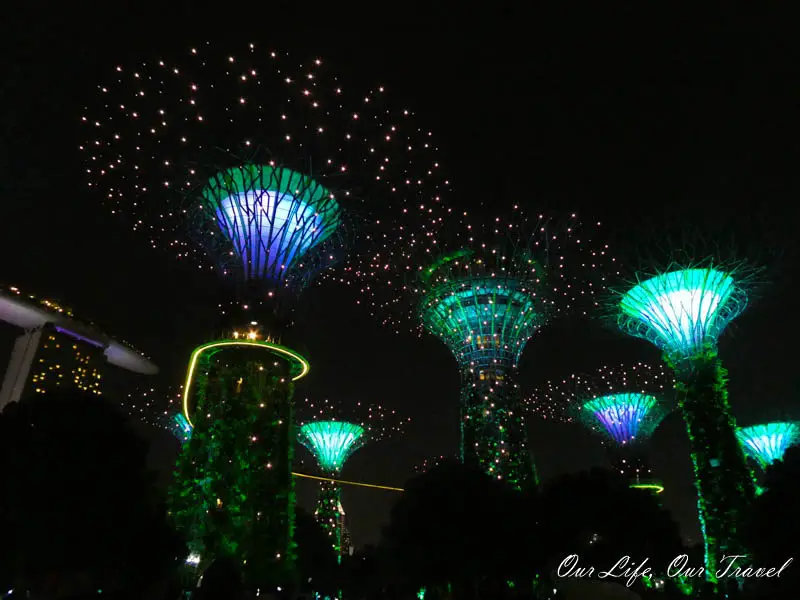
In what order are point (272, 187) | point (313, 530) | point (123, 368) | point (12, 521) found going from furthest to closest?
point (123, 368) → point (313, 530) → point (272, 187) → point (12, 521)

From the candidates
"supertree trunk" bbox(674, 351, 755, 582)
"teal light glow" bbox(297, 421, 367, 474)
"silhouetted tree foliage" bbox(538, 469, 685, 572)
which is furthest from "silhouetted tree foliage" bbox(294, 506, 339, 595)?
"supertree trunk" bbox(674, 351, 755, 582)

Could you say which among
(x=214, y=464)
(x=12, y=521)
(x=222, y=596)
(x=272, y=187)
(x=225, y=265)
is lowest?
(x=222, y=596)

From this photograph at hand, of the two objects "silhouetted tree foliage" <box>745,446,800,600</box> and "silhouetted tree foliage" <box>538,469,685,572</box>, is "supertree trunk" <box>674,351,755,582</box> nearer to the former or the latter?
"silhouetted tree foliage" <box>745,446,800,600</box>

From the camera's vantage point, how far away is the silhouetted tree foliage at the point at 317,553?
45.7m

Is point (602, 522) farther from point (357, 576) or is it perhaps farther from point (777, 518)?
point (357, 576)

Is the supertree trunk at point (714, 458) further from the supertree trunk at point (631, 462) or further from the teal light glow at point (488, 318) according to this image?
the supertree trunk at point (631, 462)

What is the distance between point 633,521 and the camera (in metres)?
30.9

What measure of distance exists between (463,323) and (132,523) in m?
20.0

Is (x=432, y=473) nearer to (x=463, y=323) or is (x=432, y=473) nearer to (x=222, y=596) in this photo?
(x=463, y=323)

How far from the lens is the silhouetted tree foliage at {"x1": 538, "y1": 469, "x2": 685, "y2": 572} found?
2962cm

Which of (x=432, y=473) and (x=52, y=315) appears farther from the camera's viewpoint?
(x=52, y=315)

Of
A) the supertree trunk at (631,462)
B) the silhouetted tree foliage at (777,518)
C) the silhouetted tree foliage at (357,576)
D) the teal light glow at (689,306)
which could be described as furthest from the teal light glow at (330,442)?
the silhouetted tree foliage at (777,518)

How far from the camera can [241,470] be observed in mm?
19609

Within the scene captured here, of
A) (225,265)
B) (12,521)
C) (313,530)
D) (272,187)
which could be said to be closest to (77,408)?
(12,521)
